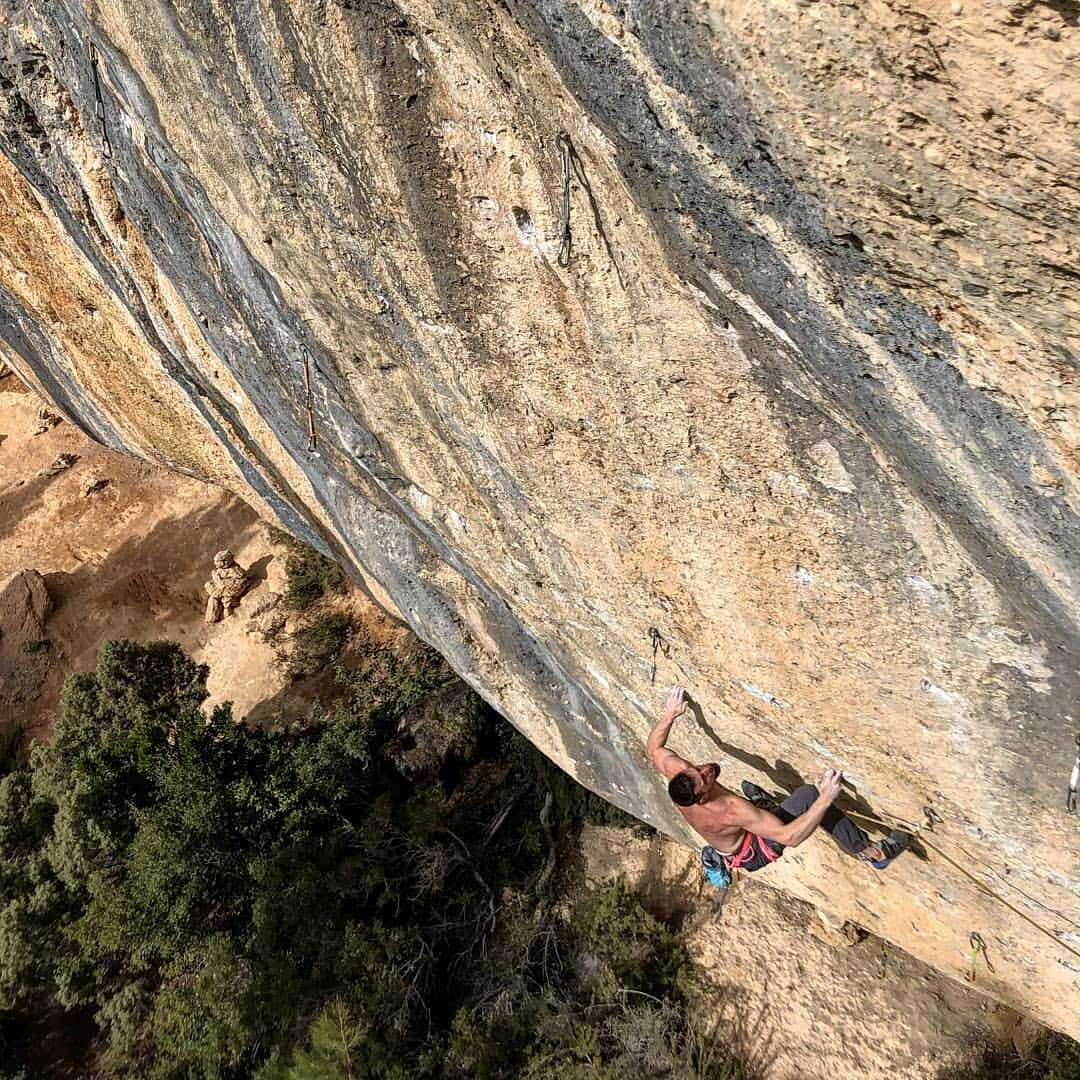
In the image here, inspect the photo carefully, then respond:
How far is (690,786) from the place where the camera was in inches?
123

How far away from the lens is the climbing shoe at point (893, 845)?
10.7ft

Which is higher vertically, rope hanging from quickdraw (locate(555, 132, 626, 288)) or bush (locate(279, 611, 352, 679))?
rope hanging from quickdraw (locate(555, 132, 626, 288))

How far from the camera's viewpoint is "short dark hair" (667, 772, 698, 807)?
122 inches

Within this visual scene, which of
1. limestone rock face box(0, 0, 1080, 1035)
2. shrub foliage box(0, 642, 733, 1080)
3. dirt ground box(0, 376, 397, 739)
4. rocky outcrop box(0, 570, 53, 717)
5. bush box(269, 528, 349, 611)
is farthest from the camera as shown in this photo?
bush box(269, 528, 349, 611)

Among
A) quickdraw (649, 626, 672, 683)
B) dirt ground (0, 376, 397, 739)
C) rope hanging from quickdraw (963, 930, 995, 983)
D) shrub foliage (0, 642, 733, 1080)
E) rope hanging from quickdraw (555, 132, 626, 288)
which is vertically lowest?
shrub foliage (0, 642, 733, 1080)

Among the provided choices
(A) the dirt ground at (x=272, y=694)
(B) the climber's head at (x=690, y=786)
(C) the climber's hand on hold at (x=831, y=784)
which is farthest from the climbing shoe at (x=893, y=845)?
(A) the dirt ground at (x=272, y=694)

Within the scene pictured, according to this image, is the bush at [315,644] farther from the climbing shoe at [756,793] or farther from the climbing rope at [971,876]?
the climbing rope at [971,876]

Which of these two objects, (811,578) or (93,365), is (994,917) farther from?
(93,365)

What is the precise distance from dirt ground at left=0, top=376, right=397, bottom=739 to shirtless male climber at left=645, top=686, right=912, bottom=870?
210 inches

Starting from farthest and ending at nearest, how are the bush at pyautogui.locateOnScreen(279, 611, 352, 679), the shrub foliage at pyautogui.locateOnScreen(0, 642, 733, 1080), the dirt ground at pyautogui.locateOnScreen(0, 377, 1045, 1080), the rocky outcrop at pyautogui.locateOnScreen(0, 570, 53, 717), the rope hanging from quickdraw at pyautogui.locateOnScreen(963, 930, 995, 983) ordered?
the rocky outcrop at pyautogui.locateOnScreen(0, 570, 53, 717)
the bush at pyautogui.locateOnScreen(279, 611, 352, 679)
the shrub foliage at pyautogui.locateOnScreen(0, 642, 733, 1080)
the dirt ground at pyautogui.locateOnScreen(0, 377, 1045, 1080)
the rope hanging from quickdraw at pyautogui.locateOnScreen(963, 930, 995, 983)

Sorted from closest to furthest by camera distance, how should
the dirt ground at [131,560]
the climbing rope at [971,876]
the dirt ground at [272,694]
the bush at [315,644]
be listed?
the climbing rope at [971,876]
the dirt ground at [272,694]
the bush at [315,644]
the dirt ground at [131,560]

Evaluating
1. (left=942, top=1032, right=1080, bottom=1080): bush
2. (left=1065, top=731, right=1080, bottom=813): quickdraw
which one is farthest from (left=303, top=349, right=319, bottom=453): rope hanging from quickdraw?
(left=942, top=1032, right=1080, bottom=1080): bush

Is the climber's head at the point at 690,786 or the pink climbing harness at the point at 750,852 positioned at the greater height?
the climber's head at the point at 690,786

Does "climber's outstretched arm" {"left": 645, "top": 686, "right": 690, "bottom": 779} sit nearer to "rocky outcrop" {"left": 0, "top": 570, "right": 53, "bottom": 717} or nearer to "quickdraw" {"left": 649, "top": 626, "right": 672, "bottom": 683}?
"quickdraw" {"left": 649, "top": 626, "right": 672, "bottom": 683}
